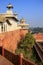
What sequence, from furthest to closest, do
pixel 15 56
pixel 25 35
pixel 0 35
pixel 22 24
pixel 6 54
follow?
1. pixel 22 24
2. pixel 25 35
3. pixel 0 35
4. pixel 6 54
5. pixel 15 56

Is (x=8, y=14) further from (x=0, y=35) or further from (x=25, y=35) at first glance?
(x=0, y=35)

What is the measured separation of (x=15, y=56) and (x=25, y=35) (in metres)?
14.5

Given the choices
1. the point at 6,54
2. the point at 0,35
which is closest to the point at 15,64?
the point at 6,54

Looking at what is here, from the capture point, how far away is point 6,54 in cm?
1144

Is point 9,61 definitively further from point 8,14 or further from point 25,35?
point 8,14

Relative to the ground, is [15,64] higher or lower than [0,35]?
lower

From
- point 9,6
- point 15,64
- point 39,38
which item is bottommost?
point 39,38

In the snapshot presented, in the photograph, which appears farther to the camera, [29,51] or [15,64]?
[29,51]

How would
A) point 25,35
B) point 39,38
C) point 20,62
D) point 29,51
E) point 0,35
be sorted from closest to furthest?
point 20,62 → point 0,35 → point 29,51 → point 25,35 → point 39,38

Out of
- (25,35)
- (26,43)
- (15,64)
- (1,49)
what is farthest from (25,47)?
(15,64)

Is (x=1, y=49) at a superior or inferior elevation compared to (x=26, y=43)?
superior

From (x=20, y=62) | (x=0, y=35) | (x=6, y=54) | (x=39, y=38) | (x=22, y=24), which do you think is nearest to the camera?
(x=20, y=62)

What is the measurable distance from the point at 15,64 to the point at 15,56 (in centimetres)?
43

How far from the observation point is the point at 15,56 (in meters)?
10.3
